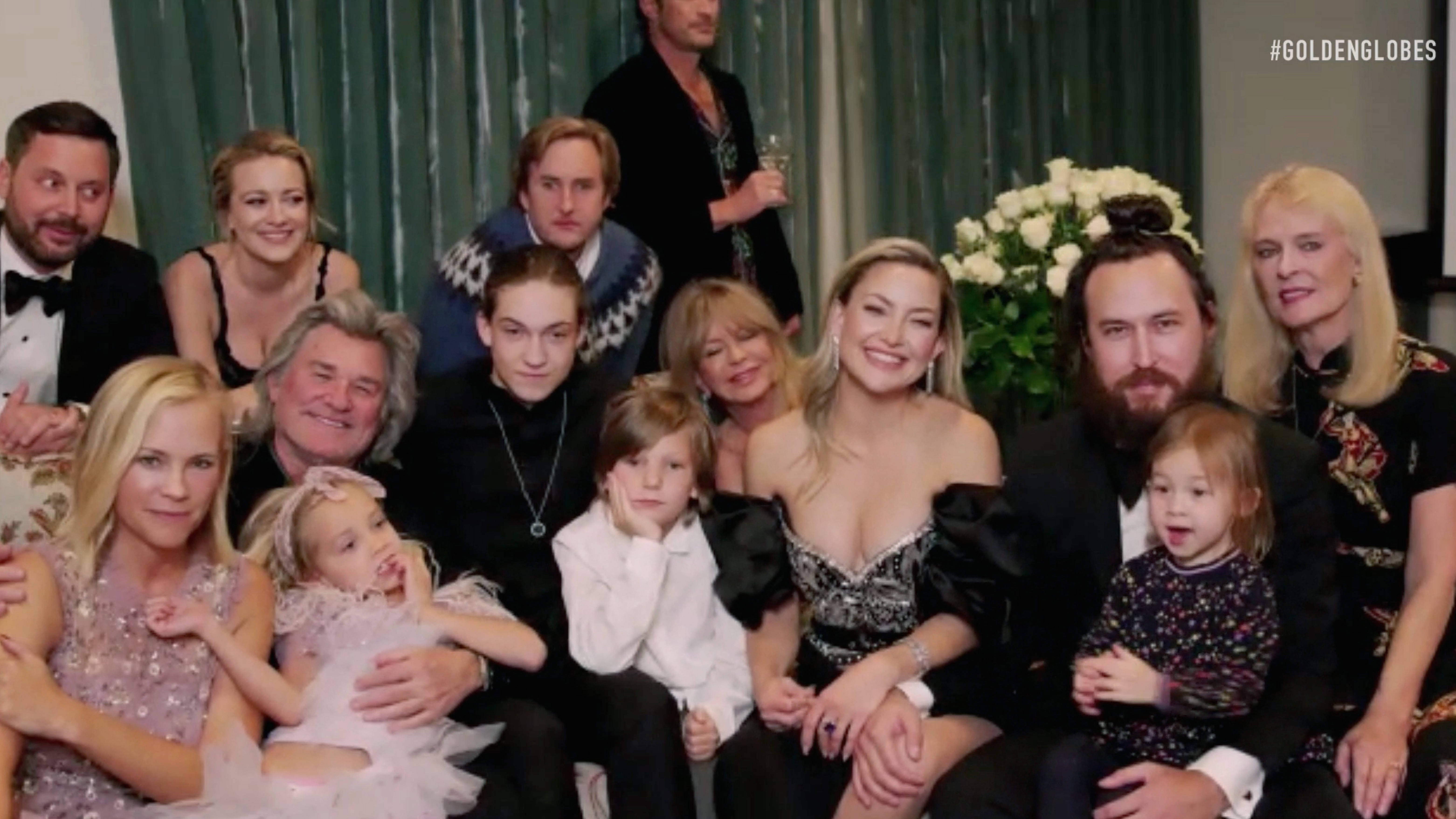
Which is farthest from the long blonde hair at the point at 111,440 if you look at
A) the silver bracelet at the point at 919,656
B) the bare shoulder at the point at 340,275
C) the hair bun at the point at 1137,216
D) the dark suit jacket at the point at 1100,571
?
the hair bun at the point at 1137,216

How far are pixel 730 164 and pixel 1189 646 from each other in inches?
75.6

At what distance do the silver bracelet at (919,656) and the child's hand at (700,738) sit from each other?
32cm

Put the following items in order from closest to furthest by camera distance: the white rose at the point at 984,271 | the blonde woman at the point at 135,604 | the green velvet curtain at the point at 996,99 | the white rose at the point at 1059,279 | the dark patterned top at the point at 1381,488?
the blonde woman at the point at 135,604
the dark patterned top at the point at 1381,488
the white rose at the point at 1059,279
the white rose at the point at 984,271
the green velvet curtain at the point at 996,99

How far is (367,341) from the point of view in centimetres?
263

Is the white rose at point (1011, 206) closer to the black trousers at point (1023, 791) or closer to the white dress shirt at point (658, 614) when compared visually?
the white dress shirt at point (658, 614)

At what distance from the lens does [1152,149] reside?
5414mm

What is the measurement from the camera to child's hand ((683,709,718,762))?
2488 mm

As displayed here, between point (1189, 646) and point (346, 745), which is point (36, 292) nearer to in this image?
point (346, 745)

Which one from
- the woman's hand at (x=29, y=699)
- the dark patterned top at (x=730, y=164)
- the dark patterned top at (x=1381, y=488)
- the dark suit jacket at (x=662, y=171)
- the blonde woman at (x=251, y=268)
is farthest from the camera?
the dark patterned top at (x=730, y=164)

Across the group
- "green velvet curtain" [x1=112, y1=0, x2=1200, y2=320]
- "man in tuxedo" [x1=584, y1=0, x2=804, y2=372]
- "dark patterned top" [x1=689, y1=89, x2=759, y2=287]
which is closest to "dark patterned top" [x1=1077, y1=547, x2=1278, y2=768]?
"man in tuxedo" [x1=584, y1=0, x2=804, y2=372]

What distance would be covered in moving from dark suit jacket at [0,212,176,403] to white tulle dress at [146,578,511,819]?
2.15 ft

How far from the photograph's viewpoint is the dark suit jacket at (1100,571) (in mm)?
2260

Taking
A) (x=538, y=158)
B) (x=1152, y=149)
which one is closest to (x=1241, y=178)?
(x=1152, y=149)

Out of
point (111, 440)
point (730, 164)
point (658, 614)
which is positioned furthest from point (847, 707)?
point (730, 164)
